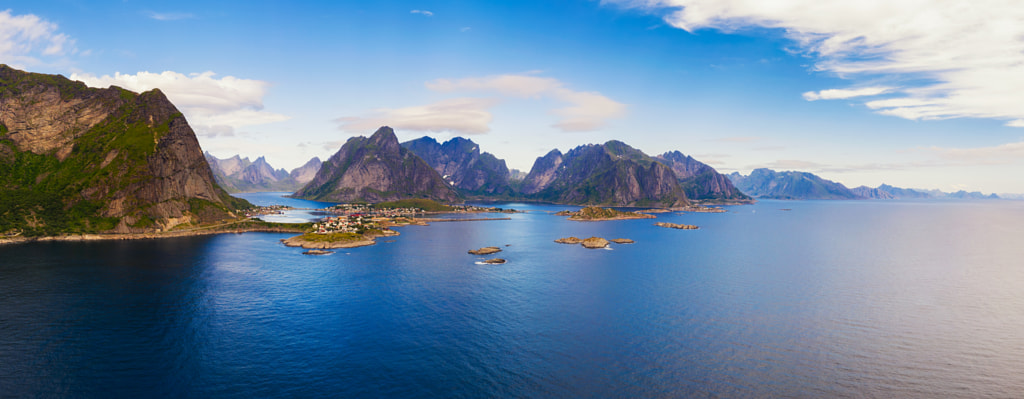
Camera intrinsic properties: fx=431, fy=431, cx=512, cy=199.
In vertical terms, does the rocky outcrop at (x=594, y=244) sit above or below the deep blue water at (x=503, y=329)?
above

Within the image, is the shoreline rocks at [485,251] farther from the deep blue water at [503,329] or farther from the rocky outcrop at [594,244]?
the rocky outcrop at [594,244]

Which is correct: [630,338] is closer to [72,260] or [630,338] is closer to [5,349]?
[5,349]

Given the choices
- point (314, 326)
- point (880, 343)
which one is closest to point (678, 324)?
point (880, 343)

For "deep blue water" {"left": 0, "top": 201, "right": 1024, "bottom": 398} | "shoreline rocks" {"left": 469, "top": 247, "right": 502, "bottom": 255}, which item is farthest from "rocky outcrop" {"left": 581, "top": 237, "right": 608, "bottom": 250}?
"deep blue water" {"left": 0, "top": 201, "right": 1024, "bottom": 398}

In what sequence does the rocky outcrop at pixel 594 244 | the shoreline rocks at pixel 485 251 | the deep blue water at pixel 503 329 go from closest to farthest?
the deep blue water at pixel 503 329, the shoreline rocks at pixel 485 251, the rocky outcrop at pixel 594 244

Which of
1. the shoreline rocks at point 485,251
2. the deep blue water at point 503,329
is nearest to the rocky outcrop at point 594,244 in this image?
the shoreline rocks at point 485,251

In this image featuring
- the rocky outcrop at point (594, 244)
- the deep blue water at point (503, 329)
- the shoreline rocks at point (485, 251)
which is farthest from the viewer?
the rocky outcrop at point (594, 244)

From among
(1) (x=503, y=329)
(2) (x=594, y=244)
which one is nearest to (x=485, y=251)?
(2) (x=594, y=244)

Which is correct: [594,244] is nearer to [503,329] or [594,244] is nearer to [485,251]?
[485,251]

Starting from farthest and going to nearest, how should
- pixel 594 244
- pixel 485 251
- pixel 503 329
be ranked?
pixel 594 244 < pixel 485 251 < pixel 503 329
